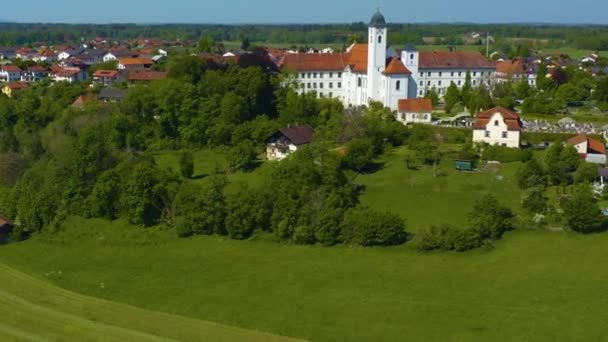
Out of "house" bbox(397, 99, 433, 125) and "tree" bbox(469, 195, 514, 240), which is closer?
"tree" bbox(469, 195, 514, 240)

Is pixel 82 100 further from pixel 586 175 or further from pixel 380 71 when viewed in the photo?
pixel 586 175

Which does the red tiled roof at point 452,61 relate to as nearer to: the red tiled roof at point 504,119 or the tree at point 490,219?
the red tiled roof at point 504,119

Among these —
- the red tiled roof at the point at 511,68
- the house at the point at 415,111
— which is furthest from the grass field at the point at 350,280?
the red tiled roof at the point at 511,68

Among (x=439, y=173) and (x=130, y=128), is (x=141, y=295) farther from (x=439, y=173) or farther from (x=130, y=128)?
(x=130, y=128)

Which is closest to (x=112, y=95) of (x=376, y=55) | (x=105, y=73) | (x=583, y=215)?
(x=105, y=73)

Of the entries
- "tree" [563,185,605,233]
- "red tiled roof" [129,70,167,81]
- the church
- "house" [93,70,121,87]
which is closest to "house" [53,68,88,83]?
"house" [93,70,121,87]

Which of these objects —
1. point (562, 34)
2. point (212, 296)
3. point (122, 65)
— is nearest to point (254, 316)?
point (212, 296)

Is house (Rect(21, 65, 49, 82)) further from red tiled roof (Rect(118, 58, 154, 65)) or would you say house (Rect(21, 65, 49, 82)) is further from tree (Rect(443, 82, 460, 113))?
tree (Rect(443, 82, 460, 113))
